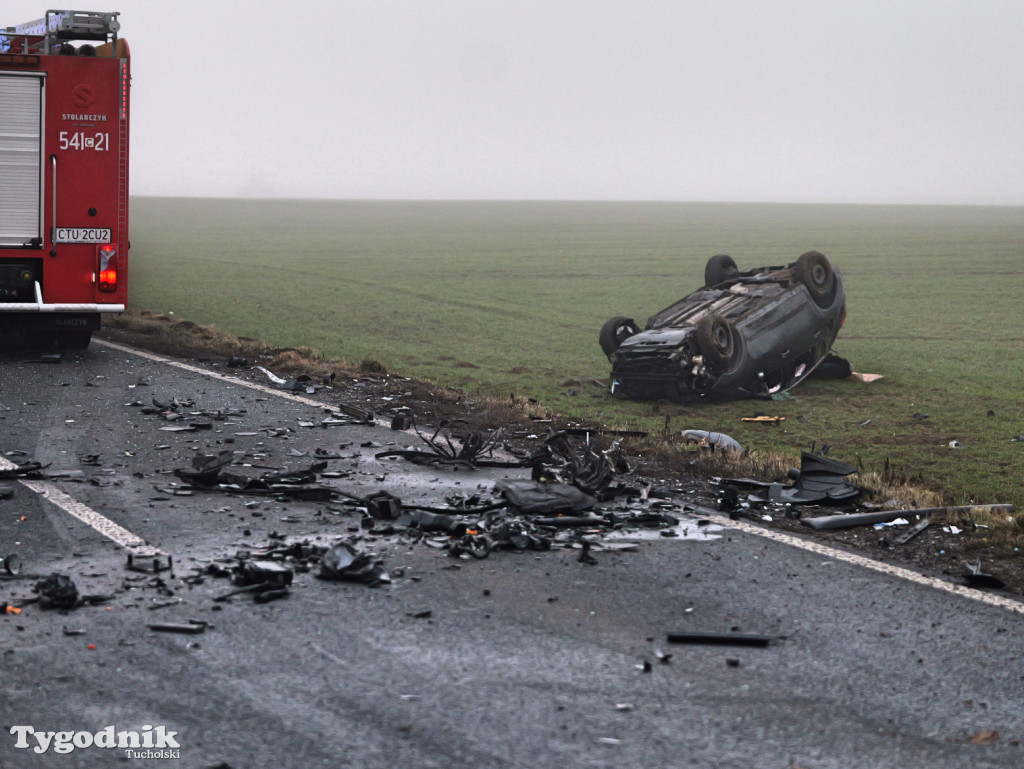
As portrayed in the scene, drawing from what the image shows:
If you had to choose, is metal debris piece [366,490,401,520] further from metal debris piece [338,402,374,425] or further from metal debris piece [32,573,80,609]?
metal debris piece [338,402,374,425]

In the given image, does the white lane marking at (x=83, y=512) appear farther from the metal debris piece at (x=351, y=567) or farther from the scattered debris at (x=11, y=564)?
the metal debris piece at (x=351, y=567)

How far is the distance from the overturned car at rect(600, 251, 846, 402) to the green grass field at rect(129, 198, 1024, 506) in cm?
35

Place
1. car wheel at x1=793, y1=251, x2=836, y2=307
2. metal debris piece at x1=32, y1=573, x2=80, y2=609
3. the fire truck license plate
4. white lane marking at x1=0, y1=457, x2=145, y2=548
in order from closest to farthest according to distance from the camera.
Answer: metal debris piece at x1=32, y1=573, x2=80, y2=609 < white lane marking at x1=0, y1=457, x2=145, y2=548 < the fire truck license plate < car wheel at x1=793, y1=251, x2=836, y2=307

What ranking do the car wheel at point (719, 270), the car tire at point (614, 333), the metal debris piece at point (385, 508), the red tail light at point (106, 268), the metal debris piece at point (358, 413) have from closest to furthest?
1. the metal debris piece at point (385, 508)
2. the metal debris piece at point (358, 413)
3. the red tail light at point (106, 268)
4. the car tire at point (614, 333)
5. the car wheel at point (719, 270)

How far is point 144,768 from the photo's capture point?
3.74m

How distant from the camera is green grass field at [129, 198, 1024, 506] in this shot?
13.0 meters

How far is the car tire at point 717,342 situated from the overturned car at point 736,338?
0.01m

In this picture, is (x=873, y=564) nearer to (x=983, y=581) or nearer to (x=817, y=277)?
(x=983, y=581)

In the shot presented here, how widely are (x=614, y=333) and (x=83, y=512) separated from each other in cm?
1018

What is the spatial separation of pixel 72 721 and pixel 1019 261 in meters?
56.3

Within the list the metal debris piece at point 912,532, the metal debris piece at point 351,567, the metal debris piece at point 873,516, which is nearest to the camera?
Result: the metal debris piece at point 351,567

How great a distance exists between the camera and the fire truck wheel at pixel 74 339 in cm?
1395

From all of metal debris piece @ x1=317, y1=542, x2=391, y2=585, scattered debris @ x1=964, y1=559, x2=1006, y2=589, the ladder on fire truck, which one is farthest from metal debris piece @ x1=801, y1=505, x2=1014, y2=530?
the ladder on fire truck

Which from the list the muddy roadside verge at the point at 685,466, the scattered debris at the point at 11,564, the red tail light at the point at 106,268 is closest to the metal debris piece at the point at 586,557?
the muddy roadside verge at the point at 685,466
